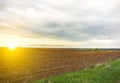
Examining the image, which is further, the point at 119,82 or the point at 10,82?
the point at 10,82

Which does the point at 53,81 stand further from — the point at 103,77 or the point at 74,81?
the point at 103,77

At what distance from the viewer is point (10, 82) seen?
2056 centimetres

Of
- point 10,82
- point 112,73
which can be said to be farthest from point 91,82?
point 10,82

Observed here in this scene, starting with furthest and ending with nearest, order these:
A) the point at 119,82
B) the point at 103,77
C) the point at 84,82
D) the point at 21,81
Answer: the point at 21,81
the point at 103,77
the point at 119,82
the point at 84,82

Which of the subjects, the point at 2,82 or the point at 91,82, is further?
the point at 2,82

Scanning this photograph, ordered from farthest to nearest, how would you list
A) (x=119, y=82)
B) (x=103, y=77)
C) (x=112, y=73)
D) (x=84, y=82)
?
(x=112, y=73) → (x=103, y=77) → (x=119, y=82) → (x=84, y=82)

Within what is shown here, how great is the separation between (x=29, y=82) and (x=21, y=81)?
1.11 m

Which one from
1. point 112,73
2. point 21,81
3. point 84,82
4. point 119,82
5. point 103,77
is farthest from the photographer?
point 21,81

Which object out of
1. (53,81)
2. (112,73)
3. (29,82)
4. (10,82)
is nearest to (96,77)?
(112,73)

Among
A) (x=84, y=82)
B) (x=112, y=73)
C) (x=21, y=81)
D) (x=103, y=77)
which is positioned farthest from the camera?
(x=21, y=81)

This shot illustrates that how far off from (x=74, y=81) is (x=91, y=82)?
1.37m

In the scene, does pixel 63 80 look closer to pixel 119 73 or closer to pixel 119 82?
pixel 119 82

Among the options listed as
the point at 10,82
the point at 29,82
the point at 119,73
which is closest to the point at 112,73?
the point at 119,73

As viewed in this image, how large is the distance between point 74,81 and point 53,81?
1459 mm
